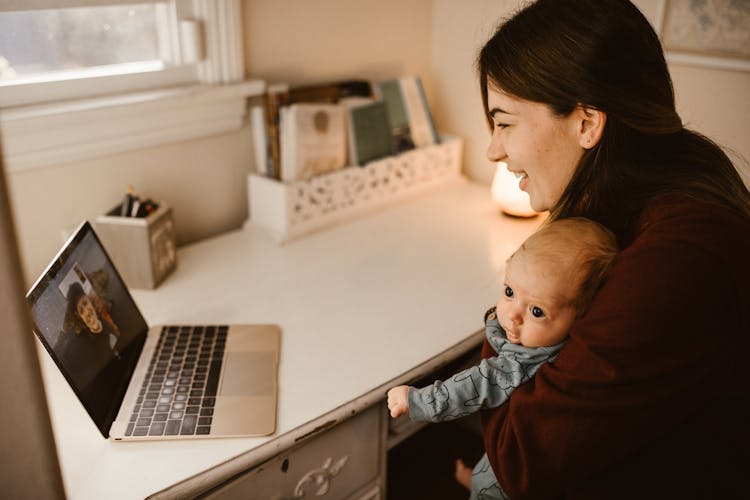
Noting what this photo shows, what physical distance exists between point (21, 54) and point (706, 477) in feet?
4.41

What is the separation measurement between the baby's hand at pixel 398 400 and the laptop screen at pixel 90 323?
42 centimetres

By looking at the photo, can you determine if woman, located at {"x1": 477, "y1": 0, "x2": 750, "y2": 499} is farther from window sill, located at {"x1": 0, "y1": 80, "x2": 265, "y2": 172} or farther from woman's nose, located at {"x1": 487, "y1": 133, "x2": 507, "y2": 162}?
window sill, located at {"x1": 0, "y1": 80, "x2": 265, "y2": 172}

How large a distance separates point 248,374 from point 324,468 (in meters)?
0.21

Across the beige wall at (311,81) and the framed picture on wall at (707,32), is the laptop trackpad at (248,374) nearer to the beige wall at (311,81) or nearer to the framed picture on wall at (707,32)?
the beige wall at (311,81)

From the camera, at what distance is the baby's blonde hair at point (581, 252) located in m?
0.91

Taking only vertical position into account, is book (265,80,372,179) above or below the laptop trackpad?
above

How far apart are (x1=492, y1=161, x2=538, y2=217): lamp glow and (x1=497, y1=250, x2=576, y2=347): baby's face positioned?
75 centimetres

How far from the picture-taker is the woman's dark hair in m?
0.90

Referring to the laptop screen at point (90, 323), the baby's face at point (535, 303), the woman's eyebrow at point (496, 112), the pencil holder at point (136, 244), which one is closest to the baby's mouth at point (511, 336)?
the baby's face at point (535, 303)

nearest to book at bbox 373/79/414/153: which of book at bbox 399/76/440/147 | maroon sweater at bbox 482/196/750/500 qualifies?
book at bbox 399/76/440/147

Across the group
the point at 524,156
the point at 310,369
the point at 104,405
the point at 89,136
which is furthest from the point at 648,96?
the point at 89,136

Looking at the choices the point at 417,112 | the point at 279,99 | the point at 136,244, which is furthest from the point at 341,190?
the point at 136,244

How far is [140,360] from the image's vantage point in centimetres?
112

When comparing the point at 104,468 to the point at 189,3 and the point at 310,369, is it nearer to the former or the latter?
the point at 310,369
